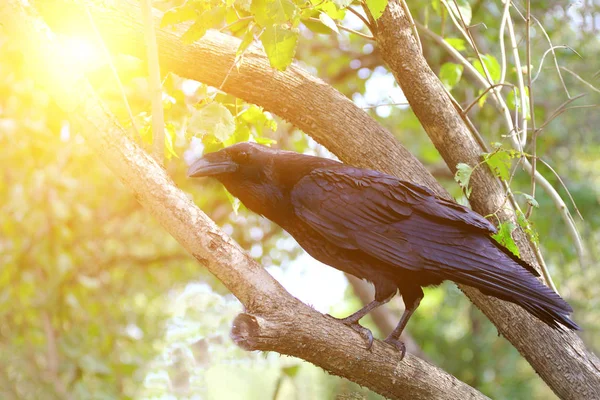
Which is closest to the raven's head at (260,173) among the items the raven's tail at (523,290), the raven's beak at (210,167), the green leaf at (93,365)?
the raven's beak at (210,167)

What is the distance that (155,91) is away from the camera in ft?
8.21

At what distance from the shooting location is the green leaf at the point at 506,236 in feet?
9.11

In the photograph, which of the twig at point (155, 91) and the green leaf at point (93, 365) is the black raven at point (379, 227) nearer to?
the twig at point (155, 91)

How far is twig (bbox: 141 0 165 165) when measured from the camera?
2.45m

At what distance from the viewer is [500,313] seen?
9.79ft

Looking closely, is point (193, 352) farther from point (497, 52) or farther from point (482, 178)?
point (497, 52)

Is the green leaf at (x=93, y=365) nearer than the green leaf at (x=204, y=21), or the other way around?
the green leaf at (x=204, y=21)

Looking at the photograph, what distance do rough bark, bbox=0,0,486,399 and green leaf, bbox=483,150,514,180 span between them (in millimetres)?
924

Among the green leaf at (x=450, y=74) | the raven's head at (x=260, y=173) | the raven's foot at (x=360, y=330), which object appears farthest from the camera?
the green leaf at (x=450, y=74)

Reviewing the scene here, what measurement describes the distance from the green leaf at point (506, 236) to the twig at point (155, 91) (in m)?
1.32

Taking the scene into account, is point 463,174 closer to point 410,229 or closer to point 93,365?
point 410,229

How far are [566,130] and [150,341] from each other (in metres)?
5.23

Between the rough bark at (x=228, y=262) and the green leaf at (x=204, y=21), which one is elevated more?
the green leaf at (x=204, y=21)

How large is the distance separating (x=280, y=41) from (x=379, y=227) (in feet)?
2.66
